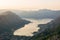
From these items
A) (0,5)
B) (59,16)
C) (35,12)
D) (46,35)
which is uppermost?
(0,5)

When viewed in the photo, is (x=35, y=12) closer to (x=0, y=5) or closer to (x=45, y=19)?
(x=45, y=19)

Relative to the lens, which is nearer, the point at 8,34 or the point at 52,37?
the point at 8,34

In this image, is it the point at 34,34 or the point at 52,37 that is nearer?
the point at 34,34

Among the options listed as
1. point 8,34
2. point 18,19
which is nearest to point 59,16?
point 18,19

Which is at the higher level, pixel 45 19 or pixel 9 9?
pixel 9 9

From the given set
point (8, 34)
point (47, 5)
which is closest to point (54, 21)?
point (47, 5)

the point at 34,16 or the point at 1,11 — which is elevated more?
the point at 1,11

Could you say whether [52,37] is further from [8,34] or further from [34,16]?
[8,34]

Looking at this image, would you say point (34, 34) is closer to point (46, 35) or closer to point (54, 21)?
point (46, 35)
